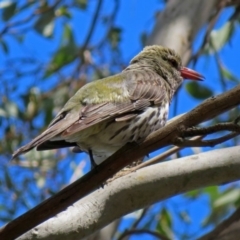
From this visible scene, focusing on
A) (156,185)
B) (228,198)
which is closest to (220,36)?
(228,198)

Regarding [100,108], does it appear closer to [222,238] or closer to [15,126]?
[222,238]

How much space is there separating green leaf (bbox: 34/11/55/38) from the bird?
1616mm

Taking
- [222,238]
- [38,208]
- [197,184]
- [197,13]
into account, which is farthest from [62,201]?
[197,13]

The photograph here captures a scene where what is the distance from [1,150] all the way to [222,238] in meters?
2.22

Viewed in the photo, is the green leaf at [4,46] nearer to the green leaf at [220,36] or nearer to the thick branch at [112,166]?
the green leaf at [220,36]

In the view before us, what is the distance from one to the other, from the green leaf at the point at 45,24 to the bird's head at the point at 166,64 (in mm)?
1365

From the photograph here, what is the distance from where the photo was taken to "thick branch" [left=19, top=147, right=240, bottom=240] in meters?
2.32

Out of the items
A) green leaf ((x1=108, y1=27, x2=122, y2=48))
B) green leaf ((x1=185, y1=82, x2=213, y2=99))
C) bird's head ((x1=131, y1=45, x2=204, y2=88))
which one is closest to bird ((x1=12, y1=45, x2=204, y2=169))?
bird's head ((x1=131, y1=45, x2=204, y2=88))

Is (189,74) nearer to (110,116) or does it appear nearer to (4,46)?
(110,116)

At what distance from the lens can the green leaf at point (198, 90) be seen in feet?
14.6

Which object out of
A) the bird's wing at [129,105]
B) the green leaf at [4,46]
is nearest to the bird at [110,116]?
the bird's wing at [129,105]

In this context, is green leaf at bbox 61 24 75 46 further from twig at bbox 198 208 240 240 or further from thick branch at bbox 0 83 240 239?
thick branch at bbox 0 83 240 239

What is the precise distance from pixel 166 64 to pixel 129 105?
68 cm

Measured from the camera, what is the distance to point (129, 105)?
2936mm
